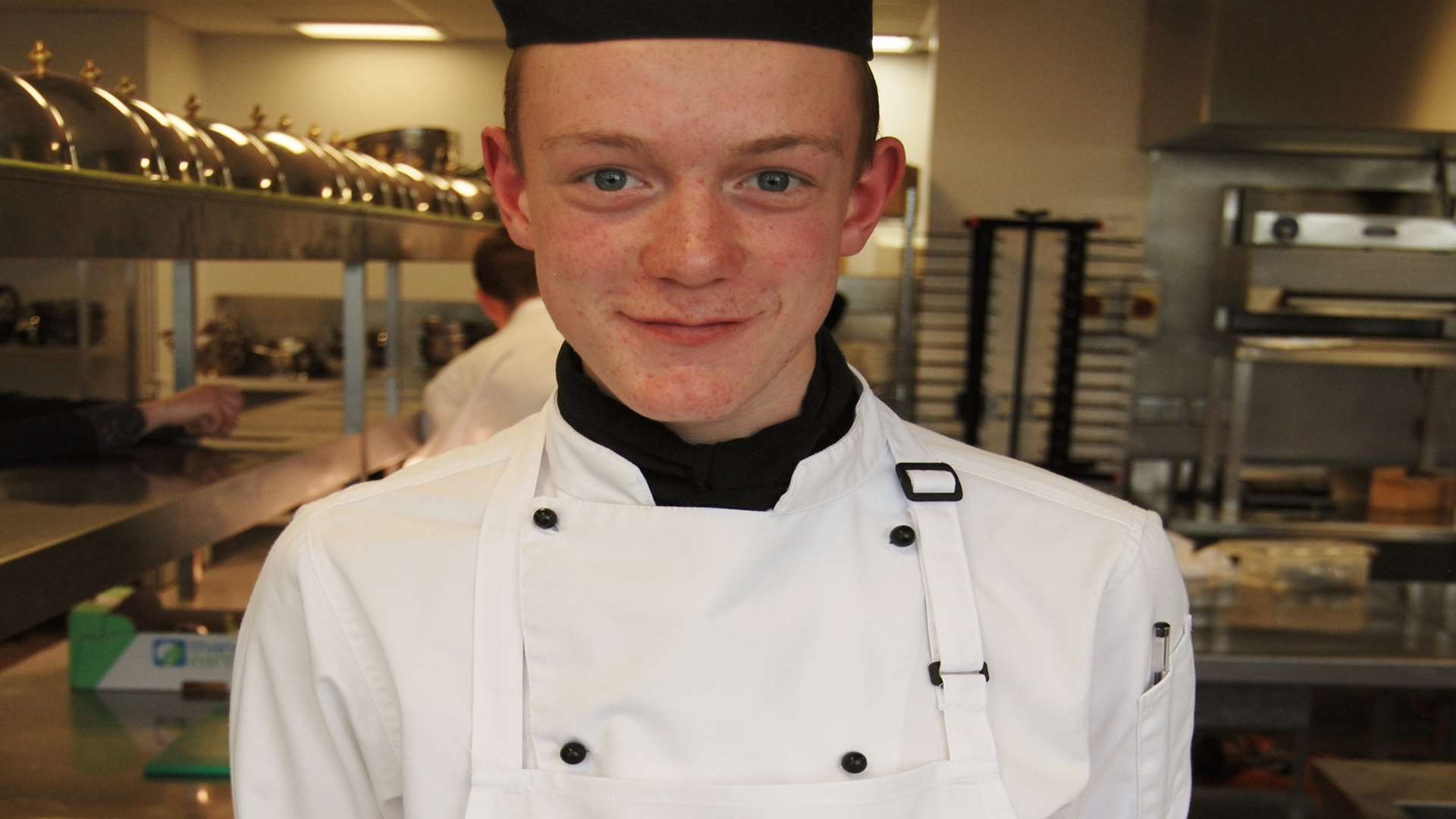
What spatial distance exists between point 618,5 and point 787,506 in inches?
14.4

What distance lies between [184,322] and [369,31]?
398 cm

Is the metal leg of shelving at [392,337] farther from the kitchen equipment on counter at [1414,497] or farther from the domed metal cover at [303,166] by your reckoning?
the kitchen equipment on counter at [1414,497]

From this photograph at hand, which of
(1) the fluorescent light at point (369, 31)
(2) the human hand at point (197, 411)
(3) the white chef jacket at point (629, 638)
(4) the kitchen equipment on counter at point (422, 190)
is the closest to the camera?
(3) the white chef jacket at point (629, 638)

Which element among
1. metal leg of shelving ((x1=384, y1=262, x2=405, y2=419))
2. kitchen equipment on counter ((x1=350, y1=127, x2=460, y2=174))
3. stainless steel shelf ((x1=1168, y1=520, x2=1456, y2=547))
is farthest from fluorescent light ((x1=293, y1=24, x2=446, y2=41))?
stainless steel shelf ((x1=1168, y1=520, x2=1456, y2=547))

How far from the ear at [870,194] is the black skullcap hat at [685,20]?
117mm

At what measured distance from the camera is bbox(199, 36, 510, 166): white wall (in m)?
6.49

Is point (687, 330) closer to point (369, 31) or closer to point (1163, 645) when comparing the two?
point (1163, 645)

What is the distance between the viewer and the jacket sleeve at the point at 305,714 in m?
0.94

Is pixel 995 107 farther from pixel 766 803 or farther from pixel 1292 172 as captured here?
pixel 766 803

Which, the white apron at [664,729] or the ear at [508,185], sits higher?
the ear at [508,185]

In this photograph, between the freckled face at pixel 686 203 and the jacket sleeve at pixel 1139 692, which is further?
the jacket sleeve at pixel 1139 692

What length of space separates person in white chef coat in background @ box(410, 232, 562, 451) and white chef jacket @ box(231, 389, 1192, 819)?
2.20m

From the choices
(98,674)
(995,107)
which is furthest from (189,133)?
(995,107)

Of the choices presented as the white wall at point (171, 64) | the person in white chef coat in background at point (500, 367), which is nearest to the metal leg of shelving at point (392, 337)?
the person in white chef coat in background at point (500, 367)
